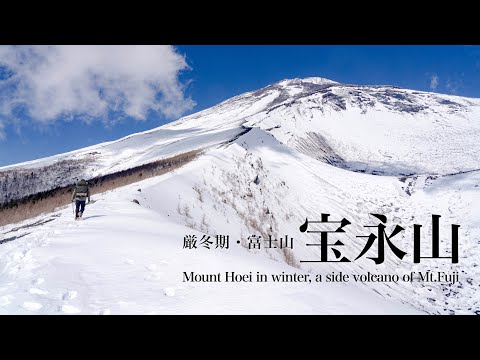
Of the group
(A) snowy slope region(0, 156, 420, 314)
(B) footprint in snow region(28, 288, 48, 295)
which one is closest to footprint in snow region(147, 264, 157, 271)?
(A) snowy slope region(0, 156, 420, 314)

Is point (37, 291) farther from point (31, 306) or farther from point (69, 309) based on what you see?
point (69, 309)

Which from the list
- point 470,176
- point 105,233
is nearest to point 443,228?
point 470,176

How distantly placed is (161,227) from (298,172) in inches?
639

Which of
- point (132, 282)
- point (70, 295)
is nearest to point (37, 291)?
point (70, 295)

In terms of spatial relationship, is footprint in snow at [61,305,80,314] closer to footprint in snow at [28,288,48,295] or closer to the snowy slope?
the snowy slope

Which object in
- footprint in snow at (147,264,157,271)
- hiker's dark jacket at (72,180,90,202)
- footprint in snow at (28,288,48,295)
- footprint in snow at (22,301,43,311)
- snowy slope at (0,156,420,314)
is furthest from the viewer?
hiker's dark jacket at (72,180,90,202)

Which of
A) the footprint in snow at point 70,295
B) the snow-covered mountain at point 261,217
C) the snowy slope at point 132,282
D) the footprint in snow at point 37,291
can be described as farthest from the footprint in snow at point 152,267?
the footprint in snow at point 37,291

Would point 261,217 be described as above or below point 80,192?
below

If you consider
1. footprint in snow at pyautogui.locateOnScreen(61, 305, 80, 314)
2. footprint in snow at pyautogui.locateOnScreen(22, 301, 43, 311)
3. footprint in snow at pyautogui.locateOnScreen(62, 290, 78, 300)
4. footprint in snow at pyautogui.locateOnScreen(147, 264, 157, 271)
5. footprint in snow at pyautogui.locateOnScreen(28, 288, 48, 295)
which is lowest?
footprint in snow at pyautogui.locateOnScreen(61, 305, 80, 314)

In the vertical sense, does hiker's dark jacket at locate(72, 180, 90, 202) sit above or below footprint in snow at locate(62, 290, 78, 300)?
above

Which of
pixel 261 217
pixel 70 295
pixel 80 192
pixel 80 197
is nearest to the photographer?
pixel 70 295

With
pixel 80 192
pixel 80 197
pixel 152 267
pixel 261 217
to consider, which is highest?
pixel 80 192
